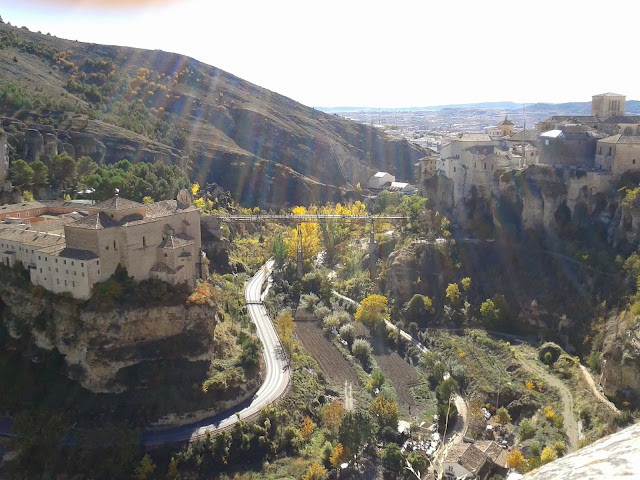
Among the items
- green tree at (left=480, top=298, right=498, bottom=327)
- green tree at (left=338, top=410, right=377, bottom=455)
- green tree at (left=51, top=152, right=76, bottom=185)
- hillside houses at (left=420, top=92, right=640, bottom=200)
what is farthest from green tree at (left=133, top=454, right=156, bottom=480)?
hillside houses at (left=420, top=92, right=640, bottom=200)

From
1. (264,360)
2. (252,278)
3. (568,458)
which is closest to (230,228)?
(252,278)

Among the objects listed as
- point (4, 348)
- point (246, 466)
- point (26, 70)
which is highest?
point (26, 70)

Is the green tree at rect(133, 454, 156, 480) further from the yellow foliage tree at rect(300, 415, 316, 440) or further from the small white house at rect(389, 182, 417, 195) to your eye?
the small white house at rect(389, 182, 417, 195)

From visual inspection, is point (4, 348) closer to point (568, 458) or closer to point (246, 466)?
point (246, 466)

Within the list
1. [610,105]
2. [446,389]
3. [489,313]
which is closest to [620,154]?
[610,105]

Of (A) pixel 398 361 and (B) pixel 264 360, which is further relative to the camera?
(A) pixel 398 361

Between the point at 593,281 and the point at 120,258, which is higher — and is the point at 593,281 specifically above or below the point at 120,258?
below

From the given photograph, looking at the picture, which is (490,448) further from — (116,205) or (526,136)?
(526,136)
